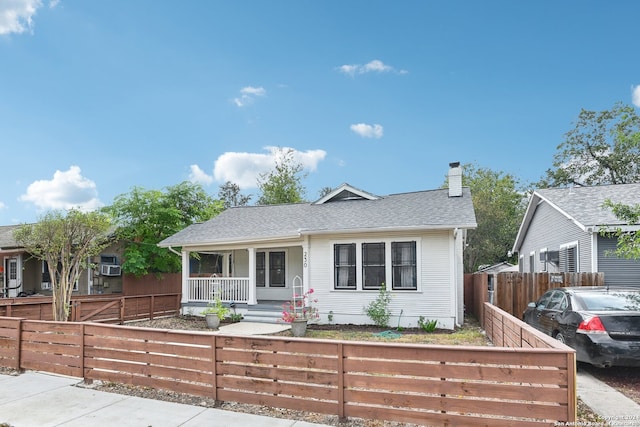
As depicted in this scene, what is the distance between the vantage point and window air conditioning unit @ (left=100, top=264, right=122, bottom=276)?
1835cm

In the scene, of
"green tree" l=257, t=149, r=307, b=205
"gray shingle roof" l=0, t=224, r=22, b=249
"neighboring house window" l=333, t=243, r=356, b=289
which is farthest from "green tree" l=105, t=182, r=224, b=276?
"green tree" l=257, t=149, r=307, b=205

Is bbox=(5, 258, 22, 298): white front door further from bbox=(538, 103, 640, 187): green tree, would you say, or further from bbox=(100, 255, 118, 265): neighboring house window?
bbox=(538, 103, 640, 187): green tree

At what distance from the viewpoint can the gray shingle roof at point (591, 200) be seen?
11.8m

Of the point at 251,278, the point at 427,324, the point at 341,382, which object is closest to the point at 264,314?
the point at 251,278

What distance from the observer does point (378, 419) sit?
14.9 feet

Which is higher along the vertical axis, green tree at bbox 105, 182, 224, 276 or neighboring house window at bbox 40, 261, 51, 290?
green tree at bbox 105, 182, 224, 276

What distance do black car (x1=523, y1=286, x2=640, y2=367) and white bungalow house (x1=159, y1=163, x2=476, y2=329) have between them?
13.4ft

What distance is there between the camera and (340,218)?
13.8m

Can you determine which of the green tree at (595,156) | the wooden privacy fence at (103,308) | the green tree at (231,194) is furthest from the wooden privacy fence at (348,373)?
the green tree at (231,194)

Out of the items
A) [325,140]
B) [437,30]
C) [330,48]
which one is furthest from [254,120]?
[437,30]

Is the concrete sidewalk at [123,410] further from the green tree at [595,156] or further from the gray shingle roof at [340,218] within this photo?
the green tree at [595,156]

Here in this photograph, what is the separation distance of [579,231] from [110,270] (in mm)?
17517

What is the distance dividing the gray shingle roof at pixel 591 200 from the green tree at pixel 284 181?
70.5 feet

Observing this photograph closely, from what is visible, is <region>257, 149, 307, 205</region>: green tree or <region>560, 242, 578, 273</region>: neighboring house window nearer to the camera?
<region>560, 242, 578, 273</region>: neighboring house window
